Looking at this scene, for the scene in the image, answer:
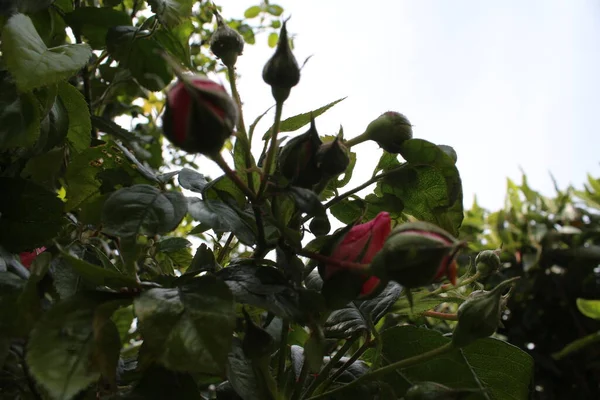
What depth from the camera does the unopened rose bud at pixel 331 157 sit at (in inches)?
11.8

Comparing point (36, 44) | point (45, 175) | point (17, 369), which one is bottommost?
point (17, 369)

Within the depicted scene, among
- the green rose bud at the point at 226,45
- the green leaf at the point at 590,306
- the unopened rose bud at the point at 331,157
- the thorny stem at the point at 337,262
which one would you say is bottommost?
the green leaf at the point at 590,306

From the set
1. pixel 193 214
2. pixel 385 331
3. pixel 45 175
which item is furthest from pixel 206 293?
pixel 45 175

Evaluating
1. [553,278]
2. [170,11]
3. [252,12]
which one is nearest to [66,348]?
[170,11]

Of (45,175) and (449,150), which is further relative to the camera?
(45,175)

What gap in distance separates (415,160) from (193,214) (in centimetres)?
14

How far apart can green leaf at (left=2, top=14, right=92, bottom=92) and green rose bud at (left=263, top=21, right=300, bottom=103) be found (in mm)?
131

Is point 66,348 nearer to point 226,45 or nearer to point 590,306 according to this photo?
point 226,45

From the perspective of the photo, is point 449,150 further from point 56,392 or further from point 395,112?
point 56,392

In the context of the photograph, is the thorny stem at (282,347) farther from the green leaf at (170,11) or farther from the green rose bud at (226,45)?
the green leaf at (170,11)

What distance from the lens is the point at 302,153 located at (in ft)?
1.00

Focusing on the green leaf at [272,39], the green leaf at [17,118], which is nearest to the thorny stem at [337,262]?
the green leaf at [17,118]

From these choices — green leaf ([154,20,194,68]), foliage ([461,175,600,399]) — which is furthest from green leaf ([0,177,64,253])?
foliage ([461,175,600,399])

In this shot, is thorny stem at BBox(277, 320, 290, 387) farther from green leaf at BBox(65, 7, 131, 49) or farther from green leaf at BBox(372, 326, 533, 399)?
green leaf at BBox(65, 7, 131, 49)
